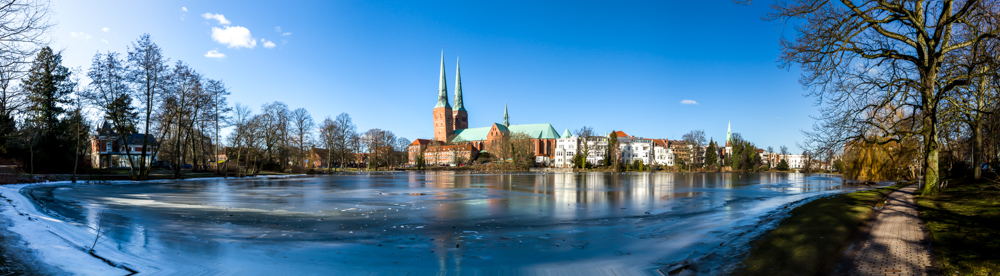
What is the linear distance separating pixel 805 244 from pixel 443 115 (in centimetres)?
14225

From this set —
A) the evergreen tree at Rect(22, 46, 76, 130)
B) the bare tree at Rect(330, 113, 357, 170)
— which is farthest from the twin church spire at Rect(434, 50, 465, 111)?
the evergreen tree at Rect(22, 46, 76, 130)

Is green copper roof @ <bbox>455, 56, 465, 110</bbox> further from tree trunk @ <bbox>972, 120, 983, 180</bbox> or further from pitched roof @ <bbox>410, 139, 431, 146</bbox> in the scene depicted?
tree trunk @ <bbox>972, 120, 983, 180</bbox>

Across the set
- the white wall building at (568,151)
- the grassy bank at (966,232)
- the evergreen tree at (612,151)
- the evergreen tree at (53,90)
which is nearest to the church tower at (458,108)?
the white wall building at (568,151)

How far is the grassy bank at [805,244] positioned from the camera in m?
5.66

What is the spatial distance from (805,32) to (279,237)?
1433 centimetres

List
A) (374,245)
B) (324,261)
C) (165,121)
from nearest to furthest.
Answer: (324,261)
(374,245)
(165,121)

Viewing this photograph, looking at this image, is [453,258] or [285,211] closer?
[453,258]

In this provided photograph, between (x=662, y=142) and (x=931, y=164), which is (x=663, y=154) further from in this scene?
(x=931, y=164)

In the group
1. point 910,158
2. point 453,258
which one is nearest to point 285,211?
point 453,258

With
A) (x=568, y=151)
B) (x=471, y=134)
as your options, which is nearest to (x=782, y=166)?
(x=568, y=151)

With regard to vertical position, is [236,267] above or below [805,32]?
below

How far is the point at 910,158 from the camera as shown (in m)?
26.7

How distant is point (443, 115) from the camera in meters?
147

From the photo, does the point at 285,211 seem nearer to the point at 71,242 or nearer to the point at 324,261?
the point at 71,242
